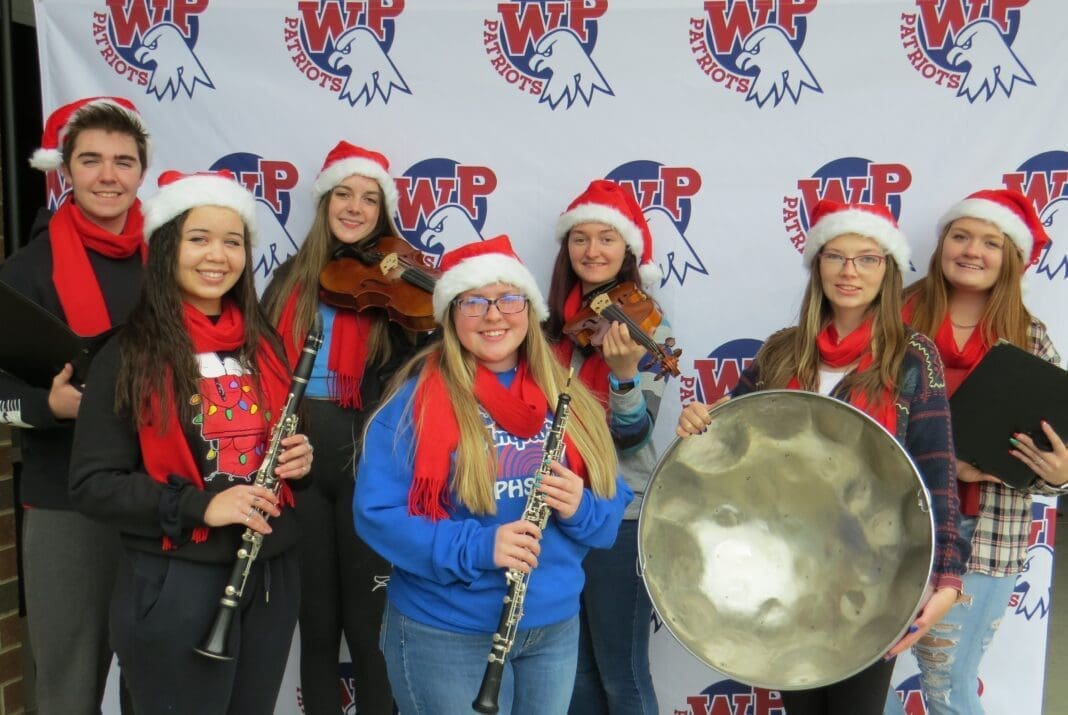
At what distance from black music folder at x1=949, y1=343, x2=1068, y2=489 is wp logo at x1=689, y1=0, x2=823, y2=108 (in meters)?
1.29

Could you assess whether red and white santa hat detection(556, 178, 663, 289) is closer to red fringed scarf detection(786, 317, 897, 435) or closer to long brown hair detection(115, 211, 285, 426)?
red fringed scarf detection(786, 317, 897, 435)

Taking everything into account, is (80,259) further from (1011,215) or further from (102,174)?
(1011,215)

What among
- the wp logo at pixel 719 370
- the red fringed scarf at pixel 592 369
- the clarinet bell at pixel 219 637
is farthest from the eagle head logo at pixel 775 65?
the clarinet bell at pixel 219 637

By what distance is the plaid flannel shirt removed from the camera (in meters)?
2.49

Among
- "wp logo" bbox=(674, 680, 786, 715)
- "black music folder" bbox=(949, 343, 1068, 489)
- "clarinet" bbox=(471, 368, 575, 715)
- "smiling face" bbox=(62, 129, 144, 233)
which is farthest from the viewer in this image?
"wp logo" bbox=(674, 680, 786, 715)

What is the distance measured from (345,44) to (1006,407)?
2.51m

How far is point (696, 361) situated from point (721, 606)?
1282 mm

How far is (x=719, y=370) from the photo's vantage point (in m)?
3.27

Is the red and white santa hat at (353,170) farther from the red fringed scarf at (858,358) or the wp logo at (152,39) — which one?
the red fringed scarf at (858,358)

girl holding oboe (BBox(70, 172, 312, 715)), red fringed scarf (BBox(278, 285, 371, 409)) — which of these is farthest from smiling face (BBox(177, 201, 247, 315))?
red fringed scarf (BBox(278, 285, 371, 409))

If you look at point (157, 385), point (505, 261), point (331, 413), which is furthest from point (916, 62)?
point (157, 385)

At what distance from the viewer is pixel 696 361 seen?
3.26 metres

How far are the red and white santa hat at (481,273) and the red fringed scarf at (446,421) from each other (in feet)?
0.53

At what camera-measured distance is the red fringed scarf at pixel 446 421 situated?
1972 millimetres
